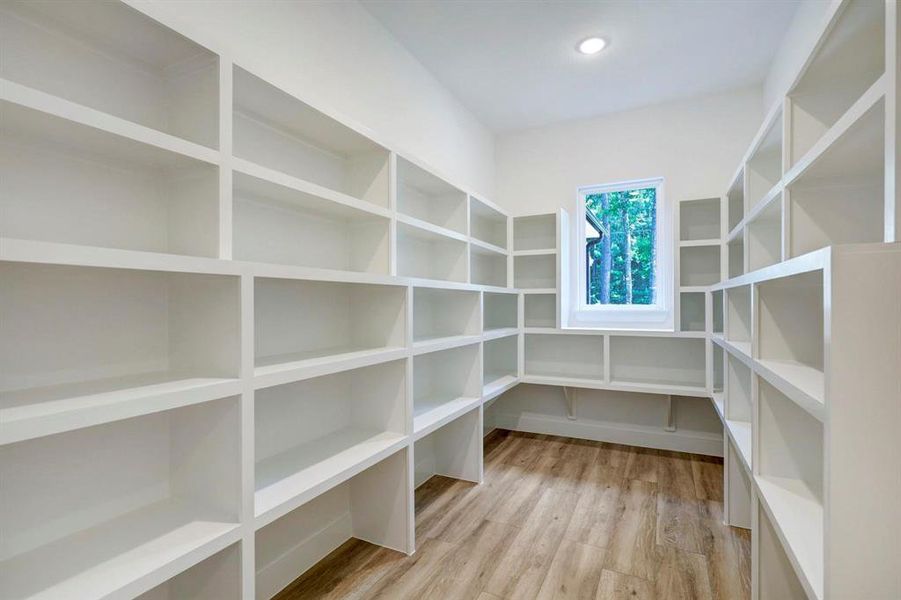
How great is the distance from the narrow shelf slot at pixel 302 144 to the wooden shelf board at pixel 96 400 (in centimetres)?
87

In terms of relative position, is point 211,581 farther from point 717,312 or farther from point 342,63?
point 717,312

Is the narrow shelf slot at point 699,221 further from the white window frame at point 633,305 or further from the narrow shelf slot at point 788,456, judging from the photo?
the narrow shelf slot at point 788,456

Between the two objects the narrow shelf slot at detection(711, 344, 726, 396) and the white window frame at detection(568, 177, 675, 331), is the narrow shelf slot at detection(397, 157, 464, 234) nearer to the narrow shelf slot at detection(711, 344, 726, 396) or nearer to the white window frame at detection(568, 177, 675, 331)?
the white window frame at detection(568, 177, 675, 331)

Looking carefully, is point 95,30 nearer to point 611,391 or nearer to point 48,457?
point 48,457

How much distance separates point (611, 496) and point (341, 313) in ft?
6.28

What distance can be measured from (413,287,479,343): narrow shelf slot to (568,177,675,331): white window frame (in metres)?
1.36

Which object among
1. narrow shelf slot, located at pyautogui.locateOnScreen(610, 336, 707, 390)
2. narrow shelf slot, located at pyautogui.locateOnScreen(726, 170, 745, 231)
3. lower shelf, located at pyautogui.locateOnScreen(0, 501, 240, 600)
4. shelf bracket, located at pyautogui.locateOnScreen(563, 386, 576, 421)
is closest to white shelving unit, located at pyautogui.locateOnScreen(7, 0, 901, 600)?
lower shelf, located at pyautogui.locateOnScreen(0, 501, 240, 600)

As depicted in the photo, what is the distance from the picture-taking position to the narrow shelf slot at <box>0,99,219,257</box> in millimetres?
996

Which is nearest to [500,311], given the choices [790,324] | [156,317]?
[790,324]

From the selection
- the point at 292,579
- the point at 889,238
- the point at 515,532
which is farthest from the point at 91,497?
the point at 889,238

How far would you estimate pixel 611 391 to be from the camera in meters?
3.56

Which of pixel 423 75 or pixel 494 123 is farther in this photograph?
Answer: pixel 494 123

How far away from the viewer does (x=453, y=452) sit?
281 cm

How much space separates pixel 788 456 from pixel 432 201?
7.28ft
